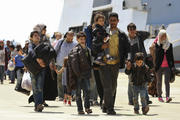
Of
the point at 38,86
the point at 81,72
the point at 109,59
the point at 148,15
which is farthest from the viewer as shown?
the point at 148,15

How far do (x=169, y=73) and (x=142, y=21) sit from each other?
20.7 m

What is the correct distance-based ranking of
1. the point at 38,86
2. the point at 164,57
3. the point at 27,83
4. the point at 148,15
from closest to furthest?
the point at 38,86
the point at 27,83
the point at 164,57
the point at 148,15

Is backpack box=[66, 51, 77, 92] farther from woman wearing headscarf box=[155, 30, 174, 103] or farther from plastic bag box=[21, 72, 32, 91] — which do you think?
woman wearing headscarf box=[155, 30, 174, 103]

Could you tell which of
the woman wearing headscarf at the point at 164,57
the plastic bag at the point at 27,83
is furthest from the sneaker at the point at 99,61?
the woman wearing headscarf at the point at 164,57

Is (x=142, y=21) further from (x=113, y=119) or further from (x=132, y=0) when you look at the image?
(x=113, y=119)

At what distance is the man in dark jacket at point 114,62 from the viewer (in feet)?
26.8

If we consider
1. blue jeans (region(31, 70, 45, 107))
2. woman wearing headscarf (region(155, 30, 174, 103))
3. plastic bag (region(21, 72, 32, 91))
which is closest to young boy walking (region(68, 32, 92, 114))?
blue jeans (region(31, 70, 45, 107))

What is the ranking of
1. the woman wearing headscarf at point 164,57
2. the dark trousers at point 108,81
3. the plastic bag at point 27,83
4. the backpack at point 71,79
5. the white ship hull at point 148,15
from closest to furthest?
the dark trousers at point 108,81, the backpack at point 71,79, the plastic bag at point 27,83, the woman wearing headscarf at point 164,57, the white ship hull at point 148,15

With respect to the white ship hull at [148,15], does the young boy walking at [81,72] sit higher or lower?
lower

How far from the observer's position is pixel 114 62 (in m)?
8.20

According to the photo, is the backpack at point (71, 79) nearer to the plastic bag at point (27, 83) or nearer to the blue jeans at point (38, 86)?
the blue jeans at point (38, 86)

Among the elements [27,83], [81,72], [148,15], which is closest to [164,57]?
[27,83]

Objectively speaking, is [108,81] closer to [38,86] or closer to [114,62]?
[114,62]

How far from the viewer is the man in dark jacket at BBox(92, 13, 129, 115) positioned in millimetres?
8172
